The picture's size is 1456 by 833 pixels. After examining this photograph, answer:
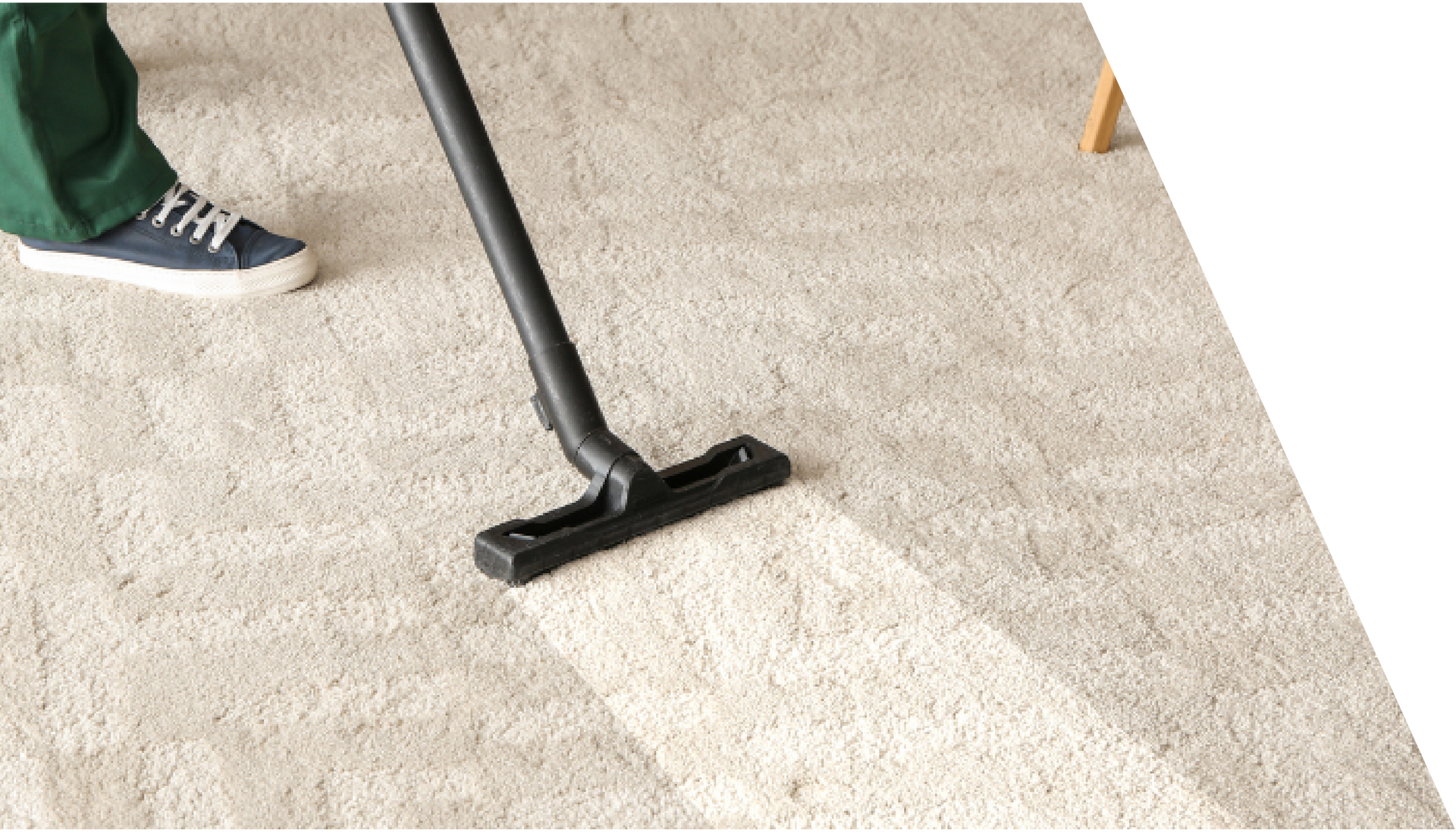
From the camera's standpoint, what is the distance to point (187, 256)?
4.75ft

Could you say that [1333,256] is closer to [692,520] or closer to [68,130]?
[692,520]

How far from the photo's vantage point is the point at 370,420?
129cm

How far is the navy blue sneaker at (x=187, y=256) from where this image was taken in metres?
1.45

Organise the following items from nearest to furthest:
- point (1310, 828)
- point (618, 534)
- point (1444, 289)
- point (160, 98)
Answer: point (1310, 828) < point (618, 534) < point (1444, 289) < point (160, 98)

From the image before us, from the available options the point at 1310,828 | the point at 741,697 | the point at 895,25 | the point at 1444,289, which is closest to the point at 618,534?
the point at 741,697

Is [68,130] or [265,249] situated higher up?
[68,130]

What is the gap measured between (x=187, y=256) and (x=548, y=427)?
480mm

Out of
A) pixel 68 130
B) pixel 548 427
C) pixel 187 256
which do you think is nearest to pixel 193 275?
pixel 187 256

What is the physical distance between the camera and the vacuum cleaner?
1117mm

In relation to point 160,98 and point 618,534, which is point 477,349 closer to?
point 618,534

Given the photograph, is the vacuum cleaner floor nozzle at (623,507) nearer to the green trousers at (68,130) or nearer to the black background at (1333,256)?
the black background at (1333,256)

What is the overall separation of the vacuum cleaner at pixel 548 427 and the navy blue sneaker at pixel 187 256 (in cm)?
37

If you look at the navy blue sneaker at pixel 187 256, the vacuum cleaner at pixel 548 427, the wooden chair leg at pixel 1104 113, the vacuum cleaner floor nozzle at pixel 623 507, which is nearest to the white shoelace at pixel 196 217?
the navy blue sneaker at pixel 187 256

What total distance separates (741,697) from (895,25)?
1.25m
